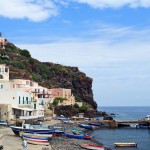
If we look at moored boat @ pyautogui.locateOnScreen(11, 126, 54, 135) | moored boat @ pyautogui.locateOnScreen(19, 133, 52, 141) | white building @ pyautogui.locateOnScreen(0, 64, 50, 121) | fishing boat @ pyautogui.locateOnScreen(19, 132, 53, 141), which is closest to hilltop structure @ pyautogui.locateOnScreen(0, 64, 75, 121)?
white building @ pyautogui.locateOnScreen(0, 64, 50, 121)

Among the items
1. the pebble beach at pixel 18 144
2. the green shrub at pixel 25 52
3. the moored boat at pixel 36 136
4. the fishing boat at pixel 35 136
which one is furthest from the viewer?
the green shrub at pixel 25 52

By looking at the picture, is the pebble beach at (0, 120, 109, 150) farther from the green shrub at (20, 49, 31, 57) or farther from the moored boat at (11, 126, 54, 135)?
the green shrub at (20, 49, 31, 57)

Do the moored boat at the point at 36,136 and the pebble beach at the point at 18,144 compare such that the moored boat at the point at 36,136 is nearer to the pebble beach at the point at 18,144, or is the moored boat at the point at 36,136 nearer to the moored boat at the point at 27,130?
the pebble beach at the point at 18,144

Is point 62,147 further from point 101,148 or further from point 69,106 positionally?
point 69,106

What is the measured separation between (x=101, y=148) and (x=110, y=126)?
49.1m

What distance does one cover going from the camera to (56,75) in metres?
167

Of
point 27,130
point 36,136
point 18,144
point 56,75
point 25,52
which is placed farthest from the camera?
point 25,52

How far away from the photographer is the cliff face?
156575 millimetres

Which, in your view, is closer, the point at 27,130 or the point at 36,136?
the point at 36,136

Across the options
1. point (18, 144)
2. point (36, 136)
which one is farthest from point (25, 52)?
point (18, 144)

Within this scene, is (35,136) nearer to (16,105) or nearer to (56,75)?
(16,105)

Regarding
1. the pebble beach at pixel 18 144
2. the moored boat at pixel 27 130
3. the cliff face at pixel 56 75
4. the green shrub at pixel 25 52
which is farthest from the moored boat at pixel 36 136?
the green shrub at pixel 25 52

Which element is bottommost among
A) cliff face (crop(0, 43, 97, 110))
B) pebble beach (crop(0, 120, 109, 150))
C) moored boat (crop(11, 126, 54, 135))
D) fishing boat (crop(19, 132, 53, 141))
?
pebble beach (crop(0, 120, 109, 150))

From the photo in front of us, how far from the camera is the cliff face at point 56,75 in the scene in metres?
157
